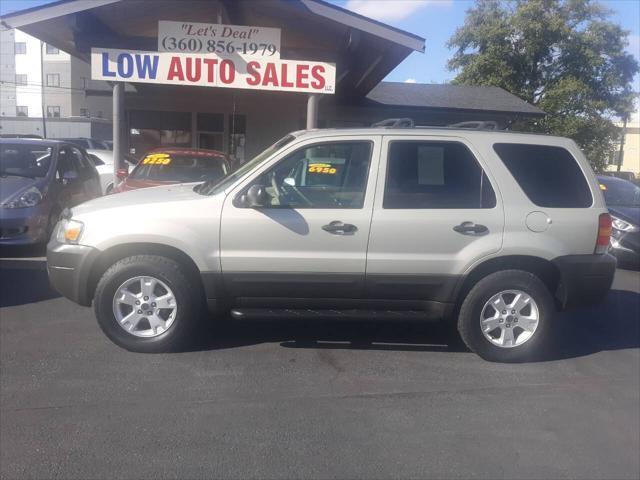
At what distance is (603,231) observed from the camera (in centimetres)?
545

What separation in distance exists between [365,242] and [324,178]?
2.54 ft

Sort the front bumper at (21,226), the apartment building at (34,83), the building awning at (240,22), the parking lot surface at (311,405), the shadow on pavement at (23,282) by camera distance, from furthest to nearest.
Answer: the apartment building at (34,83), the building awning at (240,22), the front bumper at (21,226), the shadow on pavement at (23,282), the parking lot surface at (311,405)

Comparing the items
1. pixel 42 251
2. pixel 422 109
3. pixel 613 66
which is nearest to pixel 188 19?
pixel 42 251

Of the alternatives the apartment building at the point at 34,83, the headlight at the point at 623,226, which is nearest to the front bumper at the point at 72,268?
the headlight at the point at 623,226

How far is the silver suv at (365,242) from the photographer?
5191 mm

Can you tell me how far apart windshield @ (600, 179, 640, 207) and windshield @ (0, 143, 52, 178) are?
29.0ft

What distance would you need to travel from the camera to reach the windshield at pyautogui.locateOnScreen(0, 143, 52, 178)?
930cm

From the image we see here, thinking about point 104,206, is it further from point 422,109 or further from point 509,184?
point 422,109

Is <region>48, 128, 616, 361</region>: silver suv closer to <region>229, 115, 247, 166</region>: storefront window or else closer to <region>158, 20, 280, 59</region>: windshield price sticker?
<region>158, 20, 280, 59</region>: windshield price sticker

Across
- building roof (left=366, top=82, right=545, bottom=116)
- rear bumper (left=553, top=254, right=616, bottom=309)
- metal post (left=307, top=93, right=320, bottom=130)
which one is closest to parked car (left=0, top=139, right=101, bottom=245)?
metal post (left=307, top=93, right=320, bottom=130)

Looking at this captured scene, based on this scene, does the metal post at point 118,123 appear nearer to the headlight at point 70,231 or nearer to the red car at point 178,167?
the red car at point 178,167

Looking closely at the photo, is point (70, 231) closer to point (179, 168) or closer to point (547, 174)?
point (547, 174)

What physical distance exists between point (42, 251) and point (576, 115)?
2737 centimetres

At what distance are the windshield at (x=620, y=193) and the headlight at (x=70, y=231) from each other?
868 centimetres
